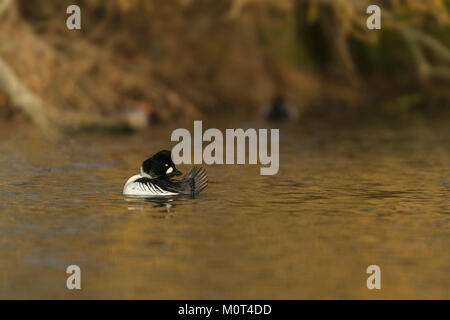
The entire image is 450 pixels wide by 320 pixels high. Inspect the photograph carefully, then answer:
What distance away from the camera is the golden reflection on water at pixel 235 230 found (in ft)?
29.6

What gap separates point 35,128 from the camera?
84.1ft

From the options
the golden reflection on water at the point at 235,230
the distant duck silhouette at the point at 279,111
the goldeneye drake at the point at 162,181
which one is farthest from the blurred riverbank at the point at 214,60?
the goldeneye drake at the point at 162,181

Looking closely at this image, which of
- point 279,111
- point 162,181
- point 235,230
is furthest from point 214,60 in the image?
point 235,230

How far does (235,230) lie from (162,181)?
8.69 ft

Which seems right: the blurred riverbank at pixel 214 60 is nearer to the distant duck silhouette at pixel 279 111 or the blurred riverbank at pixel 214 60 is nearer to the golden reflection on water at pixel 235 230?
the distant duck silhouette at pixel 279 111

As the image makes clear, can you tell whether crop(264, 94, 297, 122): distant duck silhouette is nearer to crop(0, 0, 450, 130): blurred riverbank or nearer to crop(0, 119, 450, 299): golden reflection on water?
crop(0, 0, 450, 130): blurred riverbank

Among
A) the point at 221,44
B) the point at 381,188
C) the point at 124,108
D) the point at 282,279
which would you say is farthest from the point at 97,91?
the point at 282,279

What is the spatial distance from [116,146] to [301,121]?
8.52 meters

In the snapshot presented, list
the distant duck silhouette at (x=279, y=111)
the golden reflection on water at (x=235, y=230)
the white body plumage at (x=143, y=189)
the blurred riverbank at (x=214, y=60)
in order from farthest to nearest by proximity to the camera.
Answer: the distant duck silhouette at (x=279, y=111) → the blurred riverbank at (x=214, y=60) → the white body plumage at (x=143, y=189) → the golden reflection on water at (x=235, y=230)

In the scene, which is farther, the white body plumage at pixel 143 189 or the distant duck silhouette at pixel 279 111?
the distant duck silhouette at pixel 279 111

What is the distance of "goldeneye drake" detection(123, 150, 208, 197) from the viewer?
1402 cm

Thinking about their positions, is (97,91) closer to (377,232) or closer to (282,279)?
(377,232)

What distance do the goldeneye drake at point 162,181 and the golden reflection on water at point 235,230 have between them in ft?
0.73
